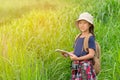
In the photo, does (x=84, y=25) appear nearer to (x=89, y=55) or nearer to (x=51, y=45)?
(x=89, y=55)

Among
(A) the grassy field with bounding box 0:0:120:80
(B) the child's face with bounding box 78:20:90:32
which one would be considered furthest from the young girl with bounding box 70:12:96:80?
(A) the grassy field with bounding box 0:0:120:80

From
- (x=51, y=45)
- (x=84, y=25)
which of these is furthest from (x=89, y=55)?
(x=51, y=45)

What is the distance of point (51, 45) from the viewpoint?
13.9 ft

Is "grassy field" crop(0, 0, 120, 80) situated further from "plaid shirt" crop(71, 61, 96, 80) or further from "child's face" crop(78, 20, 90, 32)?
"child's face" crop(78, 20, 90, 32)

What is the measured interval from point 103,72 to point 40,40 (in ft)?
2.59

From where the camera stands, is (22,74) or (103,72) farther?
(103,72)

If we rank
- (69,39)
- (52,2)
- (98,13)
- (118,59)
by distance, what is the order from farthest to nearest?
(52,2) < (98,13) < (69,39) < (118,59)

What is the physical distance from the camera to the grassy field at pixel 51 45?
11.9 feet

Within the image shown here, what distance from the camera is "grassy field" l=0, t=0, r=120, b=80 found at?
3635 millimetres

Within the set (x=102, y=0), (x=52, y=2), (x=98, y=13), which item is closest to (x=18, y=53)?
(x=98, y=13)

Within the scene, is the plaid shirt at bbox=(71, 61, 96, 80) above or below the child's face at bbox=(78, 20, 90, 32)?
below

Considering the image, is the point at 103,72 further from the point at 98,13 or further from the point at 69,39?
the point at 98,13

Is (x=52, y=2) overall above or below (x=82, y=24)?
above

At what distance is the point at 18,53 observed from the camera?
3.78 meters
